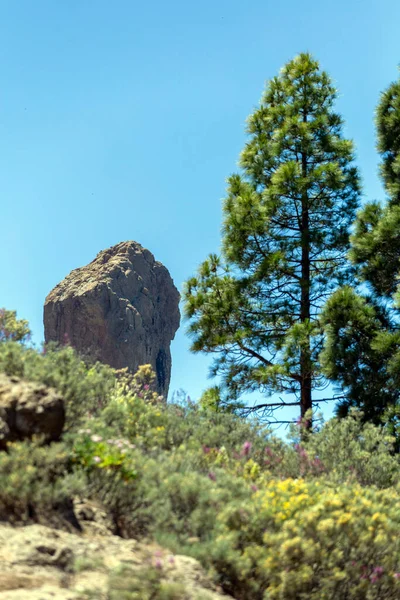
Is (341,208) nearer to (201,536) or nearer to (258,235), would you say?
(258,235)

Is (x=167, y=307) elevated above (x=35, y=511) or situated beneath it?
elevated above

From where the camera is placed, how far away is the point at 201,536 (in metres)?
4.67

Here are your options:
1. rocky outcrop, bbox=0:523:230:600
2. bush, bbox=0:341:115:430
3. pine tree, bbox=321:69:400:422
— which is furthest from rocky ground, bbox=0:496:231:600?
pine tree, bbox=321:69:400:422

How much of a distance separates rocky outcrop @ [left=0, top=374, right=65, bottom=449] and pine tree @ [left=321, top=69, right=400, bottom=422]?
793 centimetres

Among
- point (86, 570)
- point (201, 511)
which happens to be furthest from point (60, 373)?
point (86, 570)

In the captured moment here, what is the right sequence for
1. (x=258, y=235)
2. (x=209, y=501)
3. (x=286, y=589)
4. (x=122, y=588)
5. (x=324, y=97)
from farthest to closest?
(x=324, y=97) → (x=258, y=235) → (x=209, y=501) → (x=286, y=589) → (x=122, y=588)

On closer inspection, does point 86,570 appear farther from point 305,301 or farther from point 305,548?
point 305,301

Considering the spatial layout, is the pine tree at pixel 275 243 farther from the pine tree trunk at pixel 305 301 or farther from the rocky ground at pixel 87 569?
the rocky ground at pixel 87 569

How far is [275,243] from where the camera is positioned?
1487 cm

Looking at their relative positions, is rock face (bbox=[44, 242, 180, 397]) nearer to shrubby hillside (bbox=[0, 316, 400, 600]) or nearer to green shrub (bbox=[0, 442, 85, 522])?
shrubby hillside (bbox=[0, 316, 400, 600])

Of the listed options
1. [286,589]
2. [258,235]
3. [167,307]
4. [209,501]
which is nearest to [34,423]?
[209,501]

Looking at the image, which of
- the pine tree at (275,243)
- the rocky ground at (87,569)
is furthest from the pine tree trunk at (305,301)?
the rocky ground at (87,569)

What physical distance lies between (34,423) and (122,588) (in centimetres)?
167

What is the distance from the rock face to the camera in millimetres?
54125
